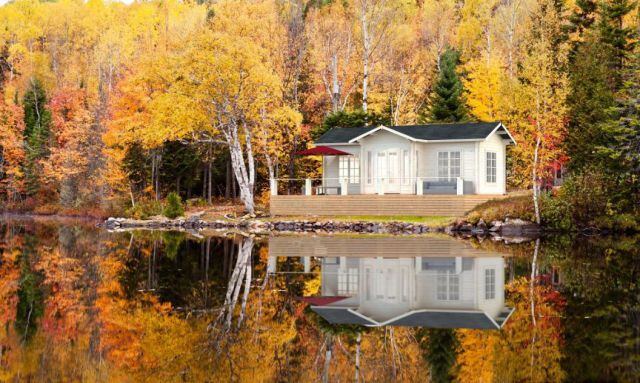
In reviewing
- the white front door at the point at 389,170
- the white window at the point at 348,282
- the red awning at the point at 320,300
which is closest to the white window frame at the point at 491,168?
the white front door at the point at 389,170

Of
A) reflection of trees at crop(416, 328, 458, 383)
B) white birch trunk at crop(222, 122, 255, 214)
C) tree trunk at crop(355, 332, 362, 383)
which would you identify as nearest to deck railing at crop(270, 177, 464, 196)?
white birch trunk at crop(222, 122, 255, 214)

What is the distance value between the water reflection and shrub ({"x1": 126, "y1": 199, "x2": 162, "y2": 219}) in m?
18.9

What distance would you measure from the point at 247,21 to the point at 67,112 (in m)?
23.6

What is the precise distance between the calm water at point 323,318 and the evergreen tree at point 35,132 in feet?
127

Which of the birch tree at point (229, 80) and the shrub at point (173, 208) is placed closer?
the birch tree at point (229, 80)

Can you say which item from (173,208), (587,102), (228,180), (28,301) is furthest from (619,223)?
(228,180)

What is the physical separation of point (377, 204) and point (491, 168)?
677cm

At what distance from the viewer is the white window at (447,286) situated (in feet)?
41.3

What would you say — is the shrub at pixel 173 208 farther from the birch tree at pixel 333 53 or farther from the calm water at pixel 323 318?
the calm water at pixel 323 318

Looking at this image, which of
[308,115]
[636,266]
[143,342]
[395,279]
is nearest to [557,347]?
[143,342]

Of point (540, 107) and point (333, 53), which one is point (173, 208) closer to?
point (333, 53)

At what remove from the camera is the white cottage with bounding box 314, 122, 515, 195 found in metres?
36.4

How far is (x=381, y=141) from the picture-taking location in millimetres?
38000

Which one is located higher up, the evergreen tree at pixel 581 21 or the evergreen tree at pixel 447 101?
the evergreen tree at pixel 581 21
